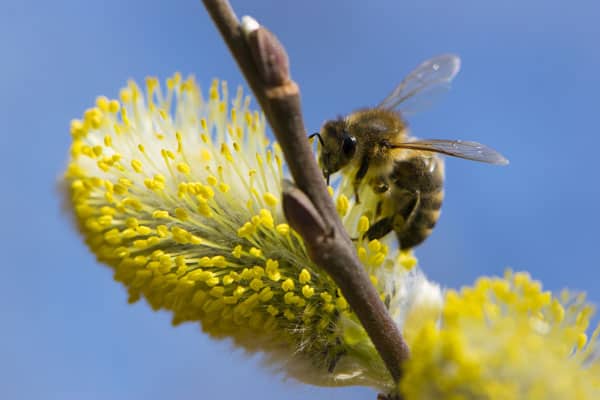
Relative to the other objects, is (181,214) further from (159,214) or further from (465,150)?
(465,150)

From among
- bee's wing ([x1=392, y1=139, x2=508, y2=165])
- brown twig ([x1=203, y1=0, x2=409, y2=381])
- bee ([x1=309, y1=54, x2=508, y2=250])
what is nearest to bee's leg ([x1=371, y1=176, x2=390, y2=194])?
bee ([x1=309, y1=54, x2=508, y2=250])

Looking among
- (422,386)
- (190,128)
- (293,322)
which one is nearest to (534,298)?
(422,386)

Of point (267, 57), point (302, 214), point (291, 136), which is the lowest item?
point (302, 214)

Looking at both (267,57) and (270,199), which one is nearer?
(267,57)

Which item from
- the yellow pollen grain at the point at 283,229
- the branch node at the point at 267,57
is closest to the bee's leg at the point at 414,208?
the yellow pollen grain at the point at 283,229

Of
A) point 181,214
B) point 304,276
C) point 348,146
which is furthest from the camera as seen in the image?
point 348,146

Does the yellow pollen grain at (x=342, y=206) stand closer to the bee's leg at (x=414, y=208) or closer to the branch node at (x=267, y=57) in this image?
the bee's leg at (x=414, y=208)

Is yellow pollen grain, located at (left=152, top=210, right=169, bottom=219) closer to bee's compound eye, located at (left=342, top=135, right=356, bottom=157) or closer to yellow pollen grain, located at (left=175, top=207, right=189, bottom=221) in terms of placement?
yellow pollen grain, located at (left=175, top=207, right=189, bottom=221)

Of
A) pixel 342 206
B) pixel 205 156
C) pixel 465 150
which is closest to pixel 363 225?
pixel 342 206
